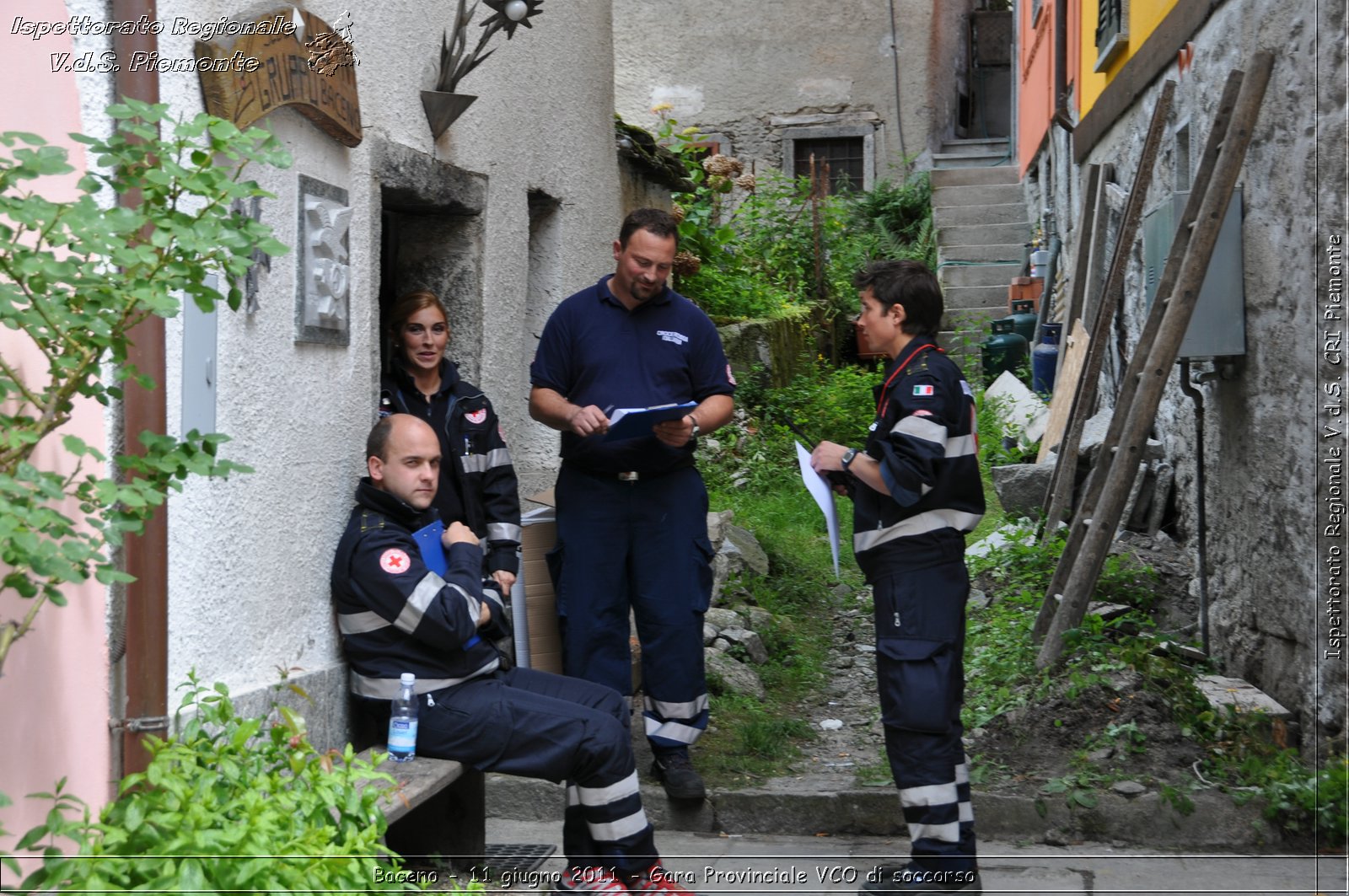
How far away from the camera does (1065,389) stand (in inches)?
346

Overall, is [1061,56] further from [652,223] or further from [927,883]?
[927,883]

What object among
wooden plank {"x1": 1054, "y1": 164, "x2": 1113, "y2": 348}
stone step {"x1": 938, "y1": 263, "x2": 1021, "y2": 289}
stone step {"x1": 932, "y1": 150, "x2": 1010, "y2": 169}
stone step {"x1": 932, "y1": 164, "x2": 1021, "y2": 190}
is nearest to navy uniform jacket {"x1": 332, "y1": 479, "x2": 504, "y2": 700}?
wooden plank {"x1": 1054, "y1": 164, "x2": 1113, "y2": 348}

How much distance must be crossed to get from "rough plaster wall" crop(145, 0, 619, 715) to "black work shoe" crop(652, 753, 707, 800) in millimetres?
1330

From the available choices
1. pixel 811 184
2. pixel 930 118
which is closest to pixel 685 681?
pixel 811 184

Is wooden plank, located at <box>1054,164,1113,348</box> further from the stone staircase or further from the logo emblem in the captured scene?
the logo emblem

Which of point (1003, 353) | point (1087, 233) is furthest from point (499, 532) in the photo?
point (1003, 353)

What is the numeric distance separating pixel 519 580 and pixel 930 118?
14818 mm

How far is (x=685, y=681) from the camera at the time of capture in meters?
4.74

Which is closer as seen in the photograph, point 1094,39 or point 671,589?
point 671,589

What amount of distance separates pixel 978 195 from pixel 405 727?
14.4 meters

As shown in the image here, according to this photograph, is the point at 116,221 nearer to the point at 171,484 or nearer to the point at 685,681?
the point at 171,484

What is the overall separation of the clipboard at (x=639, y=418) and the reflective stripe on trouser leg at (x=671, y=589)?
281mm

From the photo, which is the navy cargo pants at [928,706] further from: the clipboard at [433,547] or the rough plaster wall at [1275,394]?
the clipboard at [433,547]

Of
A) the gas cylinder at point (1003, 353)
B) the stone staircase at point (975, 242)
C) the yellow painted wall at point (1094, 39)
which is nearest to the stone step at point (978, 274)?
the stone staircase at point (975, 242)
